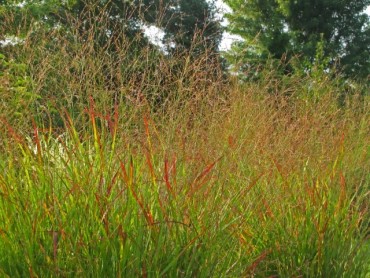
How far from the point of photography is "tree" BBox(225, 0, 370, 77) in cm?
1966

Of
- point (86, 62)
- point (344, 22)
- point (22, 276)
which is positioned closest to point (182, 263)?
point (22, 276)

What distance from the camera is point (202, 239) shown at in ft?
7.70

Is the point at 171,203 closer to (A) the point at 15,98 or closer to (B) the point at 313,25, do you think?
(A) the point at 15,98

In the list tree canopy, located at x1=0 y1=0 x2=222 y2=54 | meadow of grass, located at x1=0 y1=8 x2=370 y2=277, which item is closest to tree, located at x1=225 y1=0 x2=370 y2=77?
tree canopy, located at x1=0 y1=0 x2=222 y2=54

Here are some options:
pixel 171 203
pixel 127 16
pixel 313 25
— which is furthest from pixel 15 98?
pixel 313 25

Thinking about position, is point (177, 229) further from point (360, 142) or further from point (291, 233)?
point (360, 142)

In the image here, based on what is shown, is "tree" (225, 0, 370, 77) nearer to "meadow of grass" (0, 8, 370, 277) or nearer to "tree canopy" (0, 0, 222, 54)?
"tree canopy" (0, 0, 222, 54)

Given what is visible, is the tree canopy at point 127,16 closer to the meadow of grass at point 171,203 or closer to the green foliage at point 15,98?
the meadow of grass at point 171,203

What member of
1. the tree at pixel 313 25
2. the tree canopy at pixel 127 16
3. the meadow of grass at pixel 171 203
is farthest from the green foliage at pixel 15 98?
the tree at pixel 313 25

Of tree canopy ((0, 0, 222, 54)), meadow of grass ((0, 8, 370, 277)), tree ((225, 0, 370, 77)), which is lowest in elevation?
meadow of grass ((0, 8, 370, 277))

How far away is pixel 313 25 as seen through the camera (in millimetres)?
20188

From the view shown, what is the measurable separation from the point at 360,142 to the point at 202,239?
7.84 ft

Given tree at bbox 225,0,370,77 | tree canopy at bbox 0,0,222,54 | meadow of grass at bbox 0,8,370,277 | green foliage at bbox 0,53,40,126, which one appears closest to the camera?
meadow of grass at bbox 0,8,370,277

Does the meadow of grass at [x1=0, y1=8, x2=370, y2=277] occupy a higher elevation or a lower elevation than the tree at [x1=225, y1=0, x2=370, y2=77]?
lower
